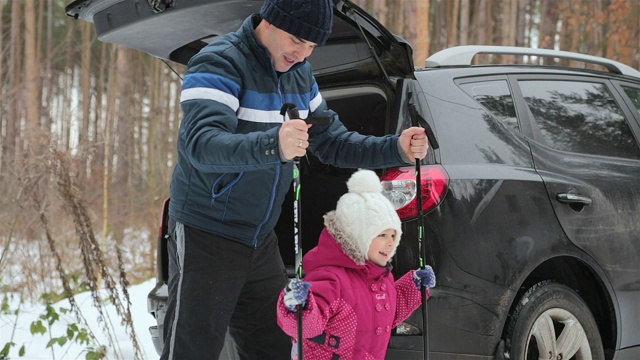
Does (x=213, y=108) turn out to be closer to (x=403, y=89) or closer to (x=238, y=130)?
(x=238, y=130)

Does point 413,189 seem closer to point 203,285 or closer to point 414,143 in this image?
point 414,143

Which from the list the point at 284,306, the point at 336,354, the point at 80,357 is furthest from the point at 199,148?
the point at 80,357

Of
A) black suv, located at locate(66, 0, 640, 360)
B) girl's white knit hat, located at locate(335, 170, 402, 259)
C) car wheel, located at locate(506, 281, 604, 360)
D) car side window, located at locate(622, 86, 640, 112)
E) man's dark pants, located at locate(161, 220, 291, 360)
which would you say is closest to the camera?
man's dark pants, located at locate(161, 220, 291, 360)

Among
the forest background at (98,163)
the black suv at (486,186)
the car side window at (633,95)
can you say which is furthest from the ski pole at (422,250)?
the car side window at (633,95)

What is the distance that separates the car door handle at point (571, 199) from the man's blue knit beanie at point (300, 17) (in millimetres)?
1517

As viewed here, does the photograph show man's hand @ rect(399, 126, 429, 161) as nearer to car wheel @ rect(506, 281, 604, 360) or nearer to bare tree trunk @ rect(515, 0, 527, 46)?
car wheel @ rect(506, 281, 604, 360)

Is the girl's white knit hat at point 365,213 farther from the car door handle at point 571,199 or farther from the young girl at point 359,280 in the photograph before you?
the car door handle at point 571,199

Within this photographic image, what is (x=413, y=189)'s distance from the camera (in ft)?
11.4

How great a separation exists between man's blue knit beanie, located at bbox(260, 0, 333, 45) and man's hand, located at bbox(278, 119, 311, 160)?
53cm

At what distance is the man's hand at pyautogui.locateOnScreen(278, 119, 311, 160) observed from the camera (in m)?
2.51

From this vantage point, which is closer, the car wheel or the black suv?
the black suv

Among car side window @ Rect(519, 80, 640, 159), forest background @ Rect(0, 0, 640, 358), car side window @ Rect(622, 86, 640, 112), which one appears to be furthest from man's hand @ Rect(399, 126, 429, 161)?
car side window @ Rect(622, 86, 640, 112)

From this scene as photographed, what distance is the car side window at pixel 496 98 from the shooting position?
392cm

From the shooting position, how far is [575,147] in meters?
4.29
